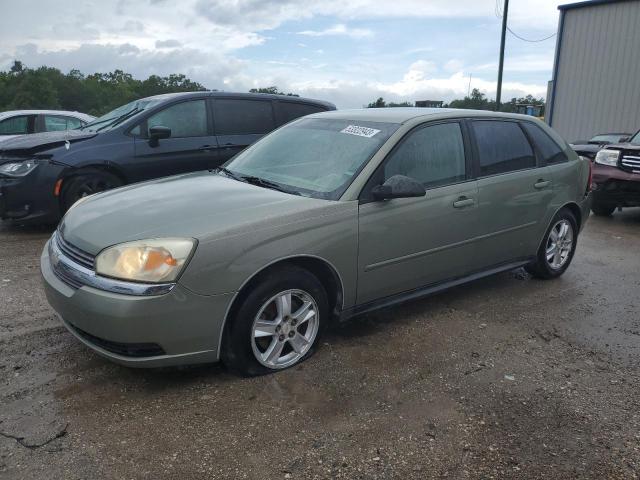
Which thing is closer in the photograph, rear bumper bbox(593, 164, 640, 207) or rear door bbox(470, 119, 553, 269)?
rear door bbox(470, 119, 553, 269)

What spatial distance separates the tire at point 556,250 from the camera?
5152 millimetres

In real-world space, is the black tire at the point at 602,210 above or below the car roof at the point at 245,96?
below

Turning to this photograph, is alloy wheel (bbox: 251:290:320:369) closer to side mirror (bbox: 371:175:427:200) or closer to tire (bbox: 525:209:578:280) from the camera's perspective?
side mirror (bbox: 371:175:427:200)

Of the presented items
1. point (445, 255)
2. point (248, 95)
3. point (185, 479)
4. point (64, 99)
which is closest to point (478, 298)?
point (445, 255)

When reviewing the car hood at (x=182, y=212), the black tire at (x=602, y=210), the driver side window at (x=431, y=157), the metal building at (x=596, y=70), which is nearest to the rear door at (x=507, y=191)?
the driver side window at (x=431, y=157)

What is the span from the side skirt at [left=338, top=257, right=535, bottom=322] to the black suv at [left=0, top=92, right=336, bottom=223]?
3.87m

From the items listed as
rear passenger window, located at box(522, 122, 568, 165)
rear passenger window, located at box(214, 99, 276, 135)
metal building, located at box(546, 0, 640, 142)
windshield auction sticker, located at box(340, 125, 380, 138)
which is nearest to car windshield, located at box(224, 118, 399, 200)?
windshield auction sticker, located at box(340, 125, 380, 138)

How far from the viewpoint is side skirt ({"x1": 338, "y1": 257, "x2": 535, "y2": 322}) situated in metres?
3.68

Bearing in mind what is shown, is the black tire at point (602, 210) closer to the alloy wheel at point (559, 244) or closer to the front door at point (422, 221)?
the alloy wheel at point (559, 244)

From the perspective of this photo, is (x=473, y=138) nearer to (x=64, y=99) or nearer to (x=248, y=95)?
(x=248, y=95)

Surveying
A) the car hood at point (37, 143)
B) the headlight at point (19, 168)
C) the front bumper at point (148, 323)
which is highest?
the car hood at point (37, 143)

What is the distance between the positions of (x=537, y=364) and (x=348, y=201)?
159 centimetres

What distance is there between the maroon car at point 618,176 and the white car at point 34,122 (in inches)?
358

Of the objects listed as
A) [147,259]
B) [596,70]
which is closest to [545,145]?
[147,259]
